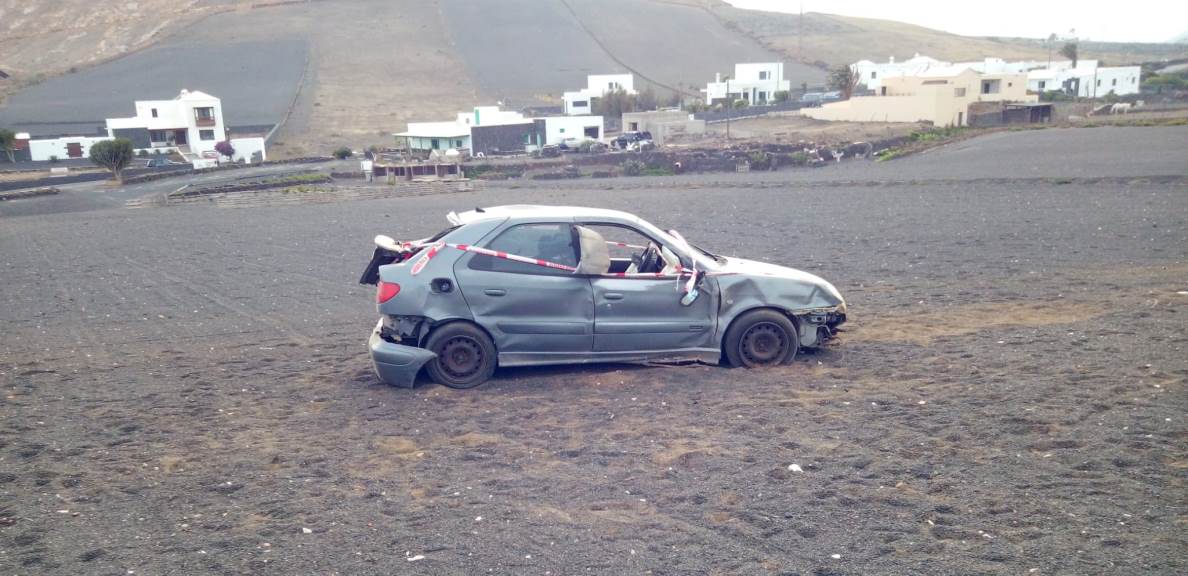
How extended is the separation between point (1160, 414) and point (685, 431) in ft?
11.0

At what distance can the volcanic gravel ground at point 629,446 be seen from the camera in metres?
4.77

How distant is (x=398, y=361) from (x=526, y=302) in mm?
1248

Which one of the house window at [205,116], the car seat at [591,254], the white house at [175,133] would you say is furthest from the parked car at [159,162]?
the car seat at [591,254]

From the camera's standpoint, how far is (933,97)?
55.0 metres

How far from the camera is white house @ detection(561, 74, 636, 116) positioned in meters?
79.8

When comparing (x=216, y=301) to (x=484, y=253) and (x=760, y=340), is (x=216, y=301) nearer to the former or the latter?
(x=484, y=253)

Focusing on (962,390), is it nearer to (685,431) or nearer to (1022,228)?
(685,431)

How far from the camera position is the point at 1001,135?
129ft

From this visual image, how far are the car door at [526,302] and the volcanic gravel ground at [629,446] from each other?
36 centimetres

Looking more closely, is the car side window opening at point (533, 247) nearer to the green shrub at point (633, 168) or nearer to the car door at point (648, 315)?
the car door at point (648, 315)

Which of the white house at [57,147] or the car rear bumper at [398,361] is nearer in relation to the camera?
the car rear bumper at [398,361]

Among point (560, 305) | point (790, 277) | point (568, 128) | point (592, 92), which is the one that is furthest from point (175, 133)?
point (790, 277)

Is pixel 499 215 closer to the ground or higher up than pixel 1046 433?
higher up

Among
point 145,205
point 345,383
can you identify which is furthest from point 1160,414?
point 145,205
